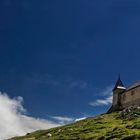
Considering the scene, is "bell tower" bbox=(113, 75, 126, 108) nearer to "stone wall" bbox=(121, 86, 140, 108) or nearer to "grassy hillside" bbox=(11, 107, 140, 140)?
"stone wall" bbox=(121, 86, 140, 108)

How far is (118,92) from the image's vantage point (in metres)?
133

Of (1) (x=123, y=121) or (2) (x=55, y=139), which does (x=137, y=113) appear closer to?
(1) (x=123, y=121)

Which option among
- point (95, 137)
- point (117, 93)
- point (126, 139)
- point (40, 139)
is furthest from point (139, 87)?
point (126, 139)

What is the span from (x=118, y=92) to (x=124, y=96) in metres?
5.23

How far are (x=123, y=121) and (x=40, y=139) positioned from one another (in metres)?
19.6

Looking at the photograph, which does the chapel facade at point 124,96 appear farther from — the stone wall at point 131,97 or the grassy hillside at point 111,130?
the grassy hillside at point 111,130

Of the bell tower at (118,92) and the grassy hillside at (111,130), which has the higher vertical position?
the bell tower at (118,92)

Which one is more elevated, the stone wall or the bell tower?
the bell tower

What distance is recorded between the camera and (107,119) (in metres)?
112

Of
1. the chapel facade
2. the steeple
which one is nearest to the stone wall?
the chapel facade

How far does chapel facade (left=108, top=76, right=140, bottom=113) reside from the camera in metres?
121

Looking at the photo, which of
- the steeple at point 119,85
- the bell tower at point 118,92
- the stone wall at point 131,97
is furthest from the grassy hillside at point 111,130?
the steeple at point 119,85

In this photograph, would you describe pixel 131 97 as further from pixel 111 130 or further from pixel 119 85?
pixel 111 130

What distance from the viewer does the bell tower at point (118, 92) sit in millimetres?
130275
